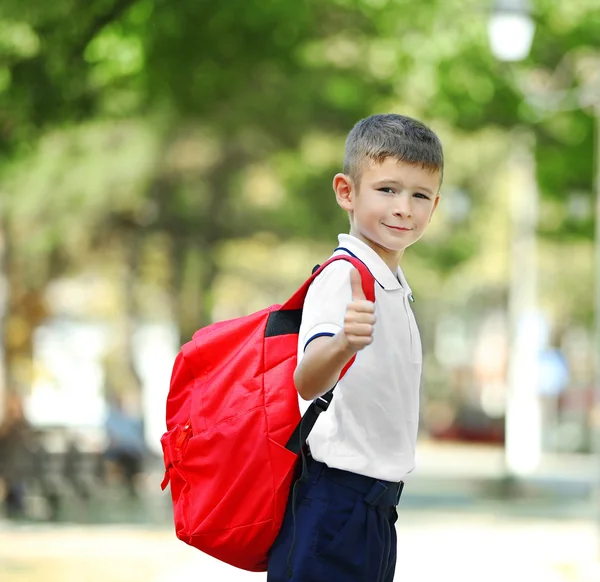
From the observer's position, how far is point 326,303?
325 cm

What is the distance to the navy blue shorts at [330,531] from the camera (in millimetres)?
3377

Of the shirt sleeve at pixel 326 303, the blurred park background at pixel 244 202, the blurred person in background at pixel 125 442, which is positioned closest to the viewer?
the shirt sleeve at pixel 326 303

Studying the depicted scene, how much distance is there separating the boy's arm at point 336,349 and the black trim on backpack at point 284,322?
0.22 metres

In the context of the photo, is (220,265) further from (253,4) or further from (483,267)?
(253,4)

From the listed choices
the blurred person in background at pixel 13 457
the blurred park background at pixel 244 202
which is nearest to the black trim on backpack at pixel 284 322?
the blurred park background at pixel 244 202

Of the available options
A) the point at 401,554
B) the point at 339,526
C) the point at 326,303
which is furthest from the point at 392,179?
the point at 401,554

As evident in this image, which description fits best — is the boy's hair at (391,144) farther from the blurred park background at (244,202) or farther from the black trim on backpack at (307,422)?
the blurred park background at (244,202)

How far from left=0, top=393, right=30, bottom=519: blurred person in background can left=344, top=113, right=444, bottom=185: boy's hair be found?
14.0 metres

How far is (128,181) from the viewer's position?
83.5ft

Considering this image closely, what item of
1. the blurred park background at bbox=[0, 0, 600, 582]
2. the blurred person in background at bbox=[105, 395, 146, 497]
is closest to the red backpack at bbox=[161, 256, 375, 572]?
the blurred park background at bbox=[0, 0, 600, 582]

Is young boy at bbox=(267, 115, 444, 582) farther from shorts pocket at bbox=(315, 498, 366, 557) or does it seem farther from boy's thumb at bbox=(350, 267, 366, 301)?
boy's thumb at bbox=(350, 267, 366, 301)

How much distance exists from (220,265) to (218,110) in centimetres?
764

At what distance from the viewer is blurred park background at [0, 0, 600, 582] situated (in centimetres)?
1325

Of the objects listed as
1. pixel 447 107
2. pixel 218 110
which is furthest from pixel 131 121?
pixel 447 107
